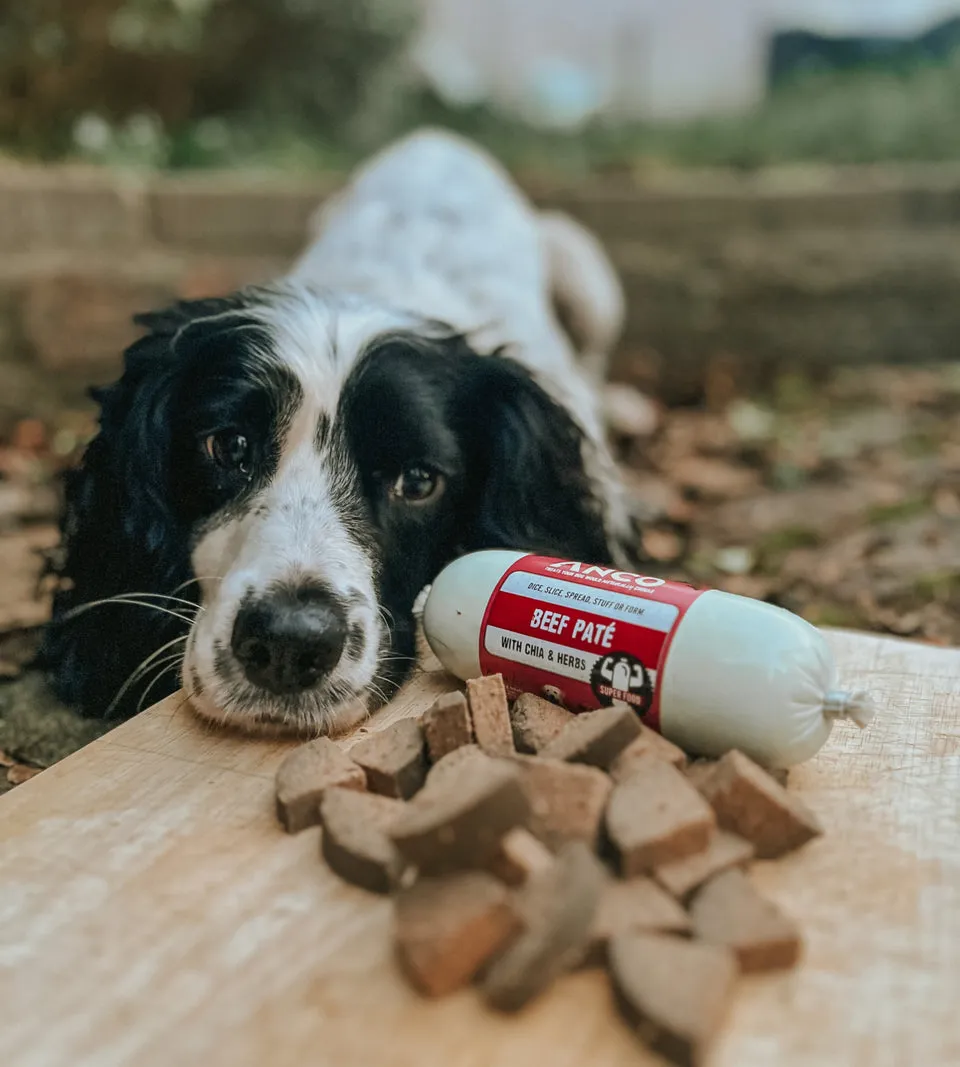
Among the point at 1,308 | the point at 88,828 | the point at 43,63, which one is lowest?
the point at 88,828

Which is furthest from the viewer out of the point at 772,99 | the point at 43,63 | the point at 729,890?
the point at 772,99

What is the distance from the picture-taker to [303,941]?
1409 mm

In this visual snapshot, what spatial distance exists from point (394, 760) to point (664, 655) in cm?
44

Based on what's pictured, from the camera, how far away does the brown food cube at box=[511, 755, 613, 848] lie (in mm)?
1524

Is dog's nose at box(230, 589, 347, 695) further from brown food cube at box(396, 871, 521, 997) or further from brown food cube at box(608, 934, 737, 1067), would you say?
brown food cube at box(608, 934, 737, 1067)

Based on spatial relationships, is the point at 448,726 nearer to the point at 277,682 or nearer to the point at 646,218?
the point at 277,682

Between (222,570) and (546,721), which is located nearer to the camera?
(546,721)

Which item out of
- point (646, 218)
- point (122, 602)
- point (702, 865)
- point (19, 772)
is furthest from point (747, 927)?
point (646, 218)

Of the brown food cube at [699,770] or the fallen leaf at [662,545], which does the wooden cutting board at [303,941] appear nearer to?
the brown food cube at [699,770]

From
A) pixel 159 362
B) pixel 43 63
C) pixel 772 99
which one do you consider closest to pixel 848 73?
pixel 772 99

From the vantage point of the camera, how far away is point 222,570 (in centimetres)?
221

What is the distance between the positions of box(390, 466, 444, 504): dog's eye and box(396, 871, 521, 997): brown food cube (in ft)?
3.78

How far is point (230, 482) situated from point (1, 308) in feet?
9.48

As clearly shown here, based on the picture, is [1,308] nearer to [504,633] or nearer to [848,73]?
[504,633]
